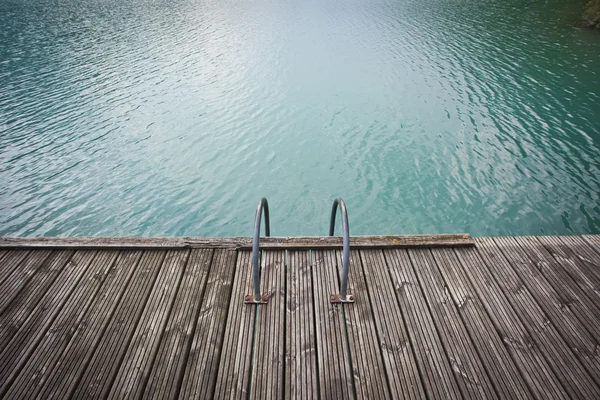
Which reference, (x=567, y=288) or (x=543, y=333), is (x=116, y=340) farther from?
(x=567, y=288)

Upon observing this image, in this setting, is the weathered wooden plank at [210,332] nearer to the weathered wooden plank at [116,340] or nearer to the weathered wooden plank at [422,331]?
Answer: the weathered wooden plank at [116,340]

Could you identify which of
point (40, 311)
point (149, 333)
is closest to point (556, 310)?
point (149, 333)

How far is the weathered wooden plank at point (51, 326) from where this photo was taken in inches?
90.0

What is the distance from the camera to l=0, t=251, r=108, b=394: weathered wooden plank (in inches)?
90.0

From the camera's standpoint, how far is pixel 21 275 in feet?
9.91

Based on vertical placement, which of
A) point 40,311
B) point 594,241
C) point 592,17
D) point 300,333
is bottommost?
point 594,241

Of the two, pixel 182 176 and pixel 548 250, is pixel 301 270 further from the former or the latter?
pixel 182 176

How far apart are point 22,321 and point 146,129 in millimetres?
8369

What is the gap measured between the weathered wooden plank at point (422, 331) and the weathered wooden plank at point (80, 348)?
7.83 ft

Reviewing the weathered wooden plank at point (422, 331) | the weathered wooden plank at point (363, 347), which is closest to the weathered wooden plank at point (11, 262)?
the weathered wooden plank at point (363, 347)

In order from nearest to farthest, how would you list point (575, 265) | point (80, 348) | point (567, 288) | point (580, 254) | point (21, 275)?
1. point (80, 348)
2. point (567, 288)
3. point (21, 275)
4. point (575, 265)
5. point (580, 254)

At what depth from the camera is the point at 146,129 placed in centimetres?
995

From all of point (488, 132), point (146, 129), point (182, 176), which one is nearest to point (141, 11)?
point (146, 129)

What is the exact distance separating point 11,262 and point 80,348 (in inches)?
60.4
